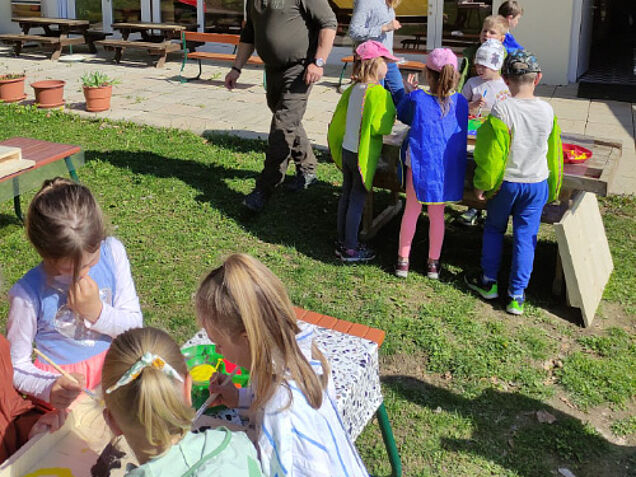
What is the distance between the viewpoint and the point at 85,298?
248 centimetres

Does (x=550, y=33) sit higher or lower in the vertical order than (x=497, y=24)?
higher

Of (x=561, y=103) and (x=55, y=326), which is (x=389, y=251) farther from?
(x=561, y=103)

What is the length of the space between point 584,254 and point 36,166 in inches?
155

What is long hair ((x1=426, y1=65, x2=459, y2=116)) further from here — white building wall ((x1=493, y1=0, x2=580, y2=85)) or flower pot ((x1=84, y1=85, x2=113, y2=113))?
white building wall ((x1=493, y1=0, x2=580, y2=85))

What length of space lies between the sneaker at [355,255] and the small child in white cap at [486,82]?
1.40 m

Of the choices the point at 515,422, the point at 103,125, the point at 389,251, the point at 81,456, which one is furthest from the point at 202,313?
the point at 103,125

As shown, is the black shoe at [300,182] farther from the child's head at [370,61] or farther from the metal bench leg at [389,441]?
the metal bench leg at [389,441]

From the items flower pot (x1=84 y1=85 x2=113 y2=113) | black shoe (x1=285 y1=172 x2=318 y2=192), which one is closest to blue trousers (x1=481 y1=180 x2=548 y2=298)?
black shoe (x1=285 y1=172 x2=318 y2=192)

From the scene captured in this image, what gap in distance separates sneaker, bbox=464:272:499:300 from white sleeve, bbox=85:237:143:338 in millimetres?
2642

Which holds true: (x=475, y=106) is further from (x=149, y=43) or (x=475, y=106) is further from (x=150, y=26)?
(x=150, y=26)

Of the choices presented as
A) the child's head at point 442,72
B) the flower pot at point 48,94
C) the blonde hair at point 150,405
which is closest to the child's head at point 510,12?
the child's head at point 442,72

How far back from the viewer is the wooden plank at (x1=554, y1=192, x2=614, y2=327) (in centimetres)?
431

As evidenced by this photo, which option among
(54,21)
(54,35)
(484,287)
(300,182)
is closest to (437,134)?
(484,287)

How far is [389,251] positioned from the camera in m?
5.36
